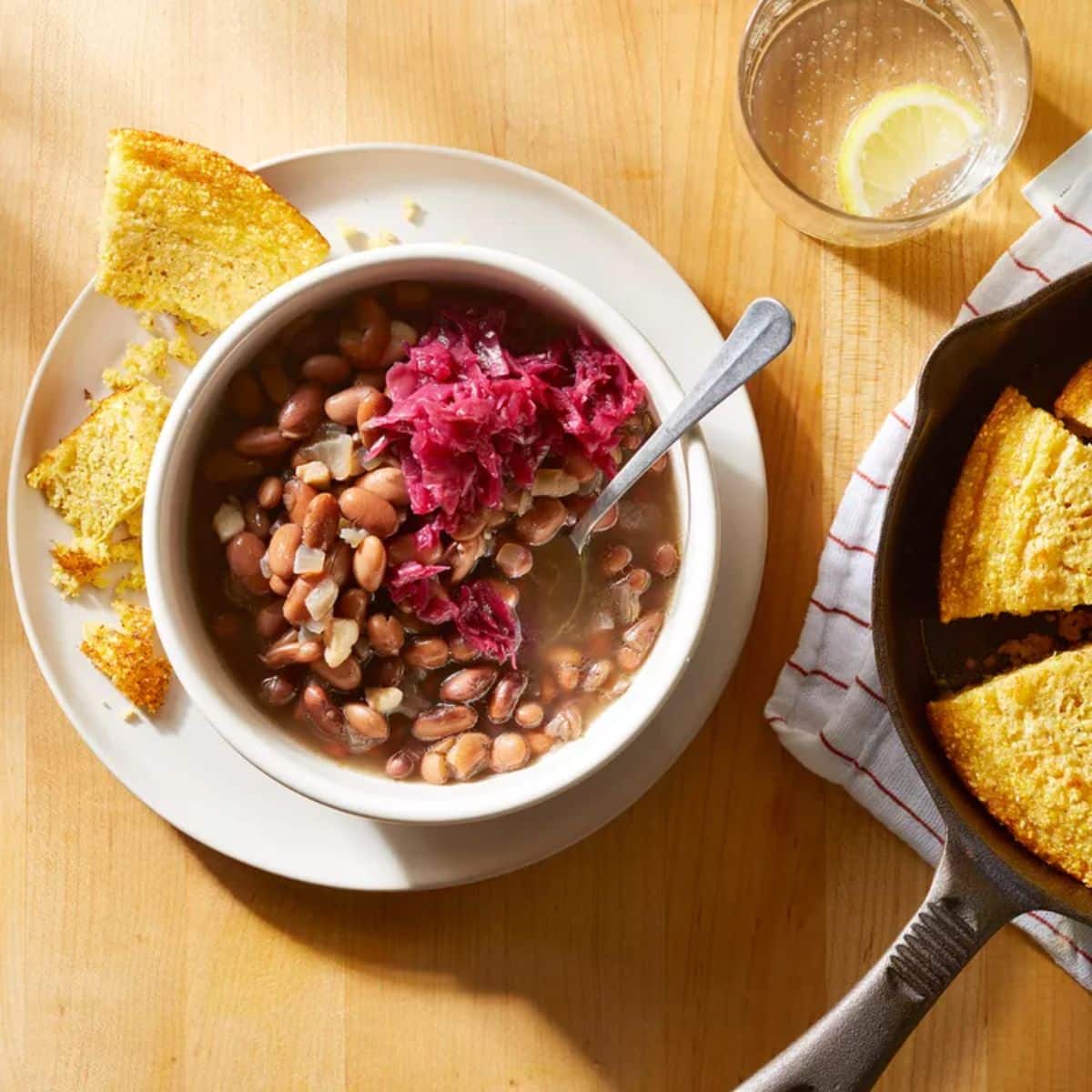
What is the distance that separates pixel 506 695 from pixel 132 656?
15.9 inches

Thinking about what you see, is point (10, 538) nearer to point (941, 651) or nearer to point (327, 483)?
point (327, 483)

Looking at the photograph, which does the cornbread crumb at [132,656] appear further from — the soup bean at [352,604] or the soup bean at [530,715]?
the soup bean at [530,715]

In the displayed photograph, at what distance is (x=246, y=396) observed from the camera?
1257 mm

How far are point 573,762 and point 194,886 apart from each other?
52 cm

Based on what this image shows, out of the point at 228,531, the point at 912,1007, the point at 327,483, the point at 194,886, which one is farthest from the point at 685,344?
the point at 194,886

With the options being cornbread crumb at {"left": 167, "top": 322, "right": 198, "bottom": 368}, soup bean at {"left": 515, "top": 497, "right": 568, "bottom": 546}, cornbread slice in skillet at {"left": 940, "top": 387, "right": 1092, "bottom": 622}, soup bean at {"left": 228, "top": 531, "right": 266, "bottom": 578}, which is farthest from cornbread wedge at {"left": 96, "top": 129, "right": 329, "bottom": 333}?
cornbread slice in skillet at {"left": 940, "top": 387, "right": 1092, "bottom": 622}

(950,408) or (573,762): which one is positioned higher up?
(950,408)

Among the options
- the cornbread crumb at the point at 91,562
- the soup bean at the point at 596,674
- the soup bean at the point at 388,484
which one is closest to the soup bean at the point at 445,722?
the soup bean at the point at 596,674

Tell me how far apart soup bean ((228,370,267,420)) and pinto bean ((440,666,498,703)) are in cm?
34

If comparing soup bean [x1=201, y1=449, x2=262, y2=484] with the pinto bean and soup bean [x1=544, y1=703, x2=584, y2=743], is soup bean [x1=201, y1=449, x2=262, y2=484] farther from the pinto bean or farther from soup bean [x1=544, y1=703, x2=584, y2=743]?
soup bean [x1=544, y1=703, x2=584, y2=743]

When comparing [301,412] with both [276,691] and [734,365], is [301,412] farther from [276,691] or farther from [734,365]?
[734,365]

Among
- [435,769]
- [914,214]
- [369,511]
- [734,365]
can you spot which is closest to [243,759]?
[435,769]

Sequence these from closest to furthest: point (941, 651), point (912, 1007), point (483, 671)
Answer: point (912, 1007), point (483, 671), point (941, 651)

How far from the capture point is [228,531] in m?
1.27
